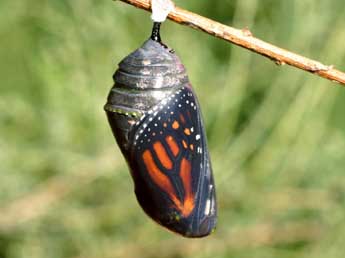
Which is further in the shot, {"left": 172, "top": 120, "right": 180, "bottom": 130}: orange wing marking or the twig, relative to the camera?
{"left": 172, "top": 120, "right": 180, "bottom": 130}: orange wing marking

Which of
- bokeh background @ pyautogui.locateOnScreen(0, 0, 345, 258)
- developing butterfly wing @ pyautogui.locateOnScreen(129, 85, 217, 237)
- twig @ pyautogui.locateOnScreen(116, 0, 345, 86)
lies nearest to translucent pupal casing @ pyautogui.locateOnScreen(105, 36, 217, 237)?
developing butterfly wing @ pyautogui.locateOnScreen(129, 85, 217, 237)

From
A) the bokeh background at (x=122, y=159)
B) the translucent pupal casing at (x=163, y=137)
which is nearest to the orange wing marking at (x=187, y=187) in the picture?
the translucent pupal casing at (x=163, y=137)

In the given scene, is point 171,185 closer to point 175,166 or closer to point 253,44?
point 175,166

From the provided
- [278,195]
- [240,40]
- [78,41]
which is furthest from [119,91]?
[278,195]

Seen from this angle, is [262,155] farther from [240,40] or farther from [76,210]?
[240,40]

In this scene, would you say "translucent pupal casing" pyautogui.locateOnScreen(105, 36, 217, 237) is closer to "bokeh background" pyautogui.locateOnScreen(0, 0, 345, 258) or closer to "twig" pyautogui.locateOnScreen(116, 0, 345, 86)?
"twig" pyautogui.locateOnScreen(116, 0, 345, 86)

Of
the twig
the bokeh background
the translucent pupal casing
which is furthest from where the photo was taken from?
the bokeh background

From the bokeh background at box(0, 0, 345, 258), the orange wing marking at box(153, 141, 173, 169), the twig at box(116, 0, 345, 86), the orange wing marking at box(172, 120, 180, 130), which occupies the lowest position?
the bokeh background at box(0, 0, 345, 258)
